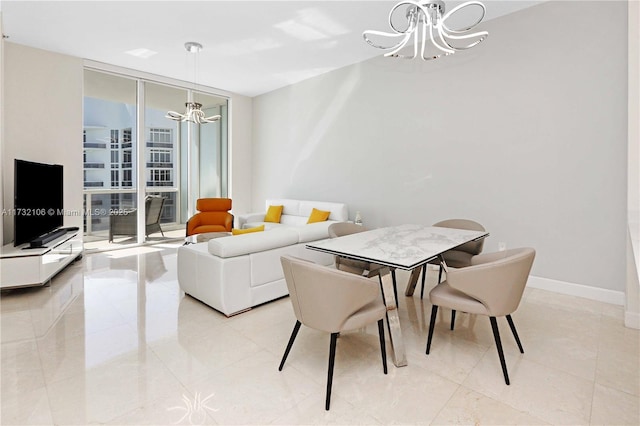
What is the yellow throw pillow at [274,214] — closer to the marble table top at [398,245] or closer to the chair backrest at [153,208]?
the chair backrest at [153,208]

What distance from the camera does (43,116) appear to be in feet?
15.3

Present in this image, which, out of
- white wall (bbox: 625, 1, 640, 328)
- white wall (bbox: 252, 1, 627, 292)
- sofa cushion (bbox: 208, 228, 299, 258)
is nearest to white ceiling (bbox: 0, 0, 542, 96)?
white wall (bbox: 252, 1, 627, 292)

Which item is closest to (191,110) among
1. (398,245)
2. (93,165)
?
(93,165)

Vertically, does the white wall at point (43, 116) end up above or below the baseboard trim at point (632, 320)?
above

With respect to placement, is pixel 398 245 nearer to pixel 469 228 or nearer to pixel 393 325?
pixel 393 325

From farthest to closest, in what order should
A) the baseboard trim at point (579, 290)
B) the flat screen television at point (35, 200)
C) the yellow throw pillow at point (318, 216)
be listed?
the yellow throw pillow at point (318, 216) < the flat screen television at point (35, 200) < the baseboard trim at point (579, 290)

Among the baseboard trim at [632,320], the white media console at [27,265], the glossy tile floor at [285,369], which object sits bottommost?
the glossy tile floor at [285,369]

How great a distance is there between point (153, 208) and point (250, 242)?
407 cm

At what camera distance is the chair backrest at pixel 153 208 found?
601cm

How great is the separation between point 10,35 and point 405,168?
5457 mm

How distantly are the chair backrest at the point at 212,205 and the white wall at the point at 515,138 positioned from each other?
210cm

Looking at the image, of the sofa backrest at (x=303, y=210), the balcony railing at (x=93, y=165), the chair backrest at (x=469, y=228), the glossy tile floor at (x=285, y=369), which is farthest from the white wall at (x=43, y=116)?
the chair backrest at (x=469, y=228)

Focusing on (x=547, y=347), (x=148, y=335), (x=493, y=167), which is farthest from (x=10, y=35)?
(x=547, y=347)

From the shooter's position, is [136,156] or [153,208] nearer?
[136,156]
